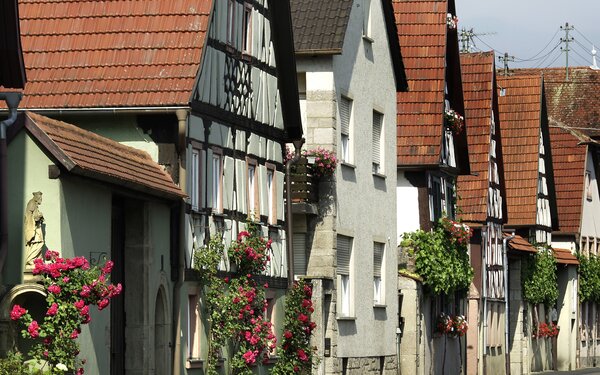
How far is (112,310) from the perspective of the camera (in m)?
23.9

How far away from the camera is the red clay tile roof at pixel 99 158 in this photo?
68.9ft

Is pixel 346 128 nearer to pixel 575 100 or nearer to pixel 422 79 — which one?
pixel 422 79

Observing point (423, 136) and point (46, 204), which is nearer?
point (46, 204)

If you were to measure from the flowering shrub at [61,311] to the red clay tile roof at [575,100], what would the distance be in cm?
5634

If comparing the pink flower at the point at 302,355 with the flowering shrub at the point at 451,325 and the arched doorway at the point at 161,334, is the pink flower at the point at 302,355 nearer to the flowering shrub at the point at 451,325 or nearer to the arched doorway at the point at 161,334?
the arched doorway at the point at 161,334

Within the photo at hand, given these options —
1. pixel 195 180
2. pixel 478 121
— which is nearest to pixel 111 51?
pixel 195 180

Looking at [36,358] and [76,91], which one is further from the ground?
[76,91]

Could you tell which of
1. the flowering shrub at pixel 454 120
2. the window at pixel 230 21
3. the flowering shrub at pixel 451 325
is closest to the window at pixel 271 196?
the window at pixel 230 21

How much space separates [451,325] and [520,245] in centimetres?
1204

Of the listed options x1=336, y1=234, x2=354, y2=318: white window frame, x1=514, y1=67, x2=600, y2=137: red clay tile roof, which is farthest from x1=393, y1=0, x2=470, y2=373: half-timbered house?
x1=514, y1=67, x2=600, y2=137: red clay tile roof

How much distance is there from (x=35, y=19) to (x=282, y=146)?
22.9ft

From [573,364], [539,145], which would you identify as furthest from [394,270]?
[573,364]

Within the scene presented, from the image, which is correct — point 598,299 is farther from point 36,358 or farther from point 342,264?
point 36,358

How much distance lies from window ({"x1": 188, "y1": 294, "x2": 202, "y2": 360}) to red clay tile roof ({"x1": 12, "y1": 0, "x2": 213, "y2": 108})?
11.5 ft
